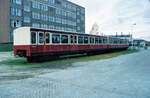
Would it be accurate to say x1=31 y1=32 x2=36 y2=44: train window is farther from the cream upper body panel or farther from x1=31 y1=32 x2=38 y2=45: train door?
the cream upper body panel

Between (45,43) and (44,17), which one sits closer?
(45,43)

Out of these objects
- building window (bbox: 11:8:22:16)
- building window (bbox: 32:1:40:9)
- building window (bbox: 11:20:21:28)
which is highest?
building window (bbox: 32:1:40:9)

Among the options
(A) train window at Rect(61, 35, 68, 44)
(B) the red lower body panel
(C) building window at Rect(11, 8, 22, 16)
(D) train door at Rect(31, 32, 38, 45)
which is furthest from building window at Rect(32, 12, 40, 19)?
(D) train door at Rect(31, 32, 38, 45)

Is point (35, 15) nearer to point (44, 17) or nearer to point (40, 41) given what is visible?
point (44, 17)

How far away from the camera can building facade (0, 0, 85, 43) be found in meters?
38.3

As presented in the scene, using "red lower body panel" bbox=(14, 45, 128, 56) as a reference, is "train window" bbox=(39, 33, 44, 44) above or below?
above

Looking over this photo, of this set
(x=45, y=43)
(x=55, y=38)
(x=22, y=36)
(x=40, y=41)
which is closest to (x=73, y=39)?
(x=55, y=38)

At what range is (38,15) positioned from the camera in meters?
45.0

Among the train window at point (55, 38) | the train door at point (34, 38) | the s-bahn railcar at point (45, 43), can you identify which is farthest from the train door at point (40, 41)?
the train window at point (55, 38)

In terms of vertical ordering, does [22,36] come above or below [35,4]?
below

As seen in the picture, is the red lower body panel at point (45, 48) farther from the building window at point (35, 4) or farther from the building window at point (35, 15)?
the building window at point (35, 4)

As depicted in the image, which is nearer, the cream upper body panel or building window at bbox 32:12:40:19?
the cream upper body panel

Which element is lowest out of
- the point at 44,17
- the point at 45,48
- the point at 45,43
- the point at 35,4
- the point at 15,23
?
the point at 45,48

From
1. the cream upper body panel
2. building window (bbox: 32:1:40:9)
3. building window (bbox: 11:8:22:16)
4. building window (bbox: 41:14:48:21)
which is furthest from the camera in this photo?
building window (bbox: 41:14:48:21)
